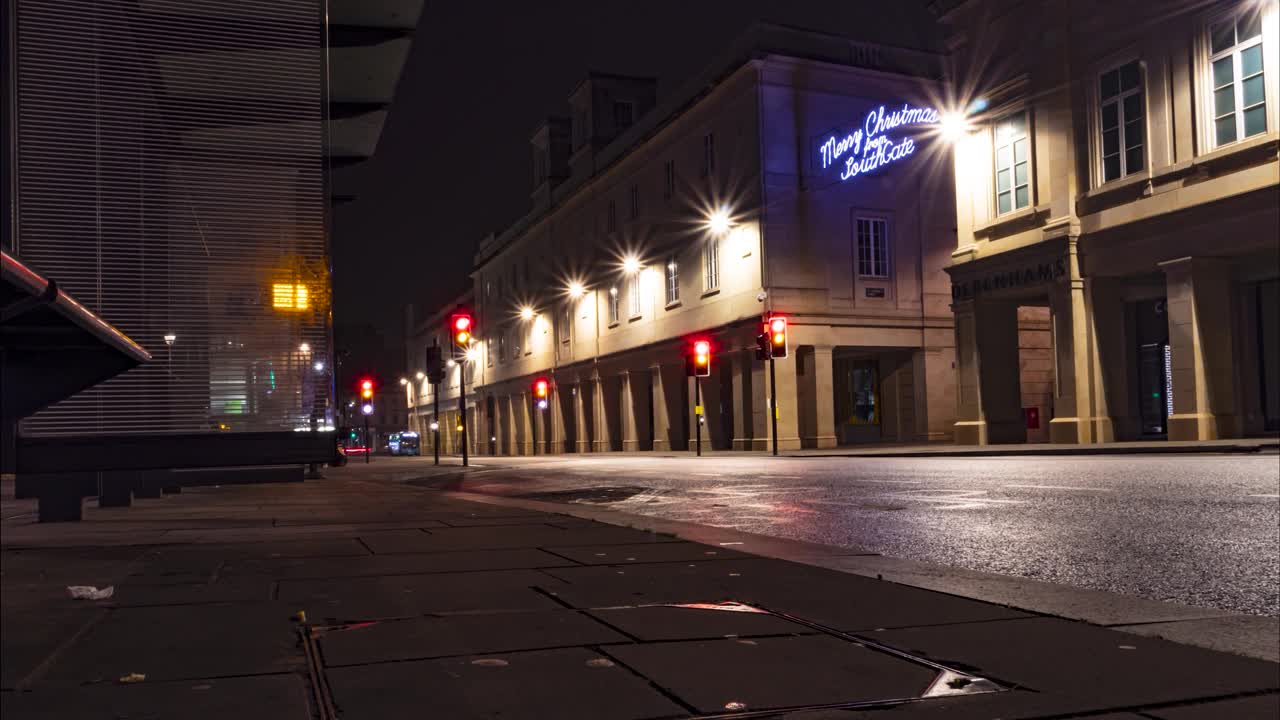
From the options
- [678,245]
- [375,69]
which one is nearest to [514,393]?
[678,245]

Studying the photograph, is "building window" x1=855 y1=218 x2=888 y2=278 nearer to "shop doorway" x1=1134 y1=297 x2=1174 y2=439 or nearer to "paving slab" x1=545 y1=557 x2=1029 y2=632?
"shop doorway" x1=1134 y1=297 x2=1174 y2=439

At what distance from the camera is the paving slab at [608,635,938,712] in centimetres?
307

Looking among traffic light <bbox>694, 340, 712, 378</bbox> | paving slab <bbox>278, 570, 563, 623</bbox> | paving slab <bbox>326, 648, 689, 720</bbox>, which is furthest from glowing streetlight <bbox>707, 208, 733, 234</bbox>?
paving slab <bbox>326, 648, 689, 720</bbox>

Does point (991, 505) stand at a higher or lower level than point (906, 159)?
lower

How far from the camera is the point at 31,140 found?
11.5ft

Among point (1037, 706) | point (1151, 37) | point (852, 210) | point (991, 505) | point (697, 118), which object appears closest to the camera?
point (1037, 706)

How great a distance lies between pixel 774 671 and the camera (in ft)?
11.1

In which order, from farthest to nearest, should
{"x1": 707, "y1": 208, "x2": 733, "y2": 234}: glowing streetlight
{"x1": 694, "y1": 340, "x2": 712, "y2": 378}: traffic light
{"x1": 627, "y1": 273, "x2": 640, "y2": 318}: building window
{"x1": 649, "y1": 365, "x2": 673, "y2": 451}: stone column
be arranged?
{"x1": 627, "y1": 273, "x2": 640, "y2": 318}: building window
{"x1": 649, "y1": 365, "x2": 673, "y2": 451}: stone column
{"x1": 707, "y1": 208, "x2": 733, "y2": 234}: glowing streetlight
{"x1": 694, "y1": 340, "x2": 712, "y2": 378}: traffic light

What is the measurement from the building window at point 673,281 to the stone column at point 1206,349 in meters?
24.9

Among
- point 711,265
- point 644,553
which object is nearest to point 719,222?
point 711,265

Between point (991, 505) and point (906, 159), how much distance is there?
113 feet

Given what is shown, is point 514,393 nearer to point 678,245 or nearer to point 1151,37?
point 678,245

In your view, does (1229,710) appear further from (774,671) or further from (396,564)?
(396,564)

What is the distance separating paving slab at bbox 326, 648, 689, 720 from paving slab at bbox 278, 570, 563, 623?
1012 millimetres
